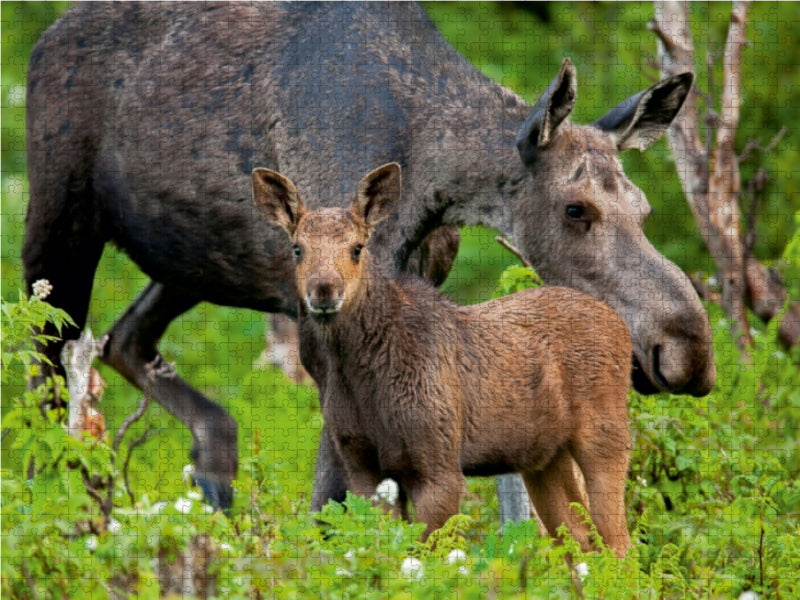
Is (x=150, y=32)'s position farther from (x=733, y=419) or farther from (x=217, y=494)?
(x=733, y=419)

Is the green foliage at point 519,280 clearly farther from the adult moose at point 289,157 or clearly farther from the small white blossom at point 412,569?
the small white blossom at point 412,569

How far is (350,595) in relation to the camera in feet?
16.6

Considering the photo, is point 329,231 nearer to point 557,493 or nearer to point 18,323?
point 18,323

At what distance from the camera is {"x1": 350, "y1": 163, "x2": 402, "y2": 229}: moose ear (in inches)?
277

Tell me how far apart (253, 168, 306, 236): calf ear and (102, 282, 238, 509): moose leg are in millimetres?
2048

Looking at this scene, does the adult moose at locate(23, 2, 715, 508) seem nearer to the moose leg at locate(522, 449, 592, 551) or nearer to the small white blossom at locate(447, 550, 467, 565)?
the moose leg at locate(522, 449, 592, 551)

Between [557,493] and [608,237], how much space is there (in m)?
1.31

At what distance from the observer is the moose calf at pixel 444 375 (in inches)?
263

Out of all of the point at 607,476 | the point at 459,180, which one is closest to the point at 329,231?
the point at 459,180

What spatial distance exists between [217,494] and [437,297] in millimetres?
2661

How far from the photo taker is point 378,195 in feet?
23.3

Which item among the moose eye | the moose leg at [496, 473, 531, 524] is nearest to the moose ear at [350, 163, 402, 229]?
the moose eye

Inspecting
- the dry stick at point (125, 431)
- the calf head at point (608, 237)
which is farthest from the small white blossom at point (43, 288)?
the calf head at point (608, 237)

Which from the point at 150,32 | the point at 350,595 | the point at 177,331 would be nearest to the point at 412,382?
the point at 350,595
